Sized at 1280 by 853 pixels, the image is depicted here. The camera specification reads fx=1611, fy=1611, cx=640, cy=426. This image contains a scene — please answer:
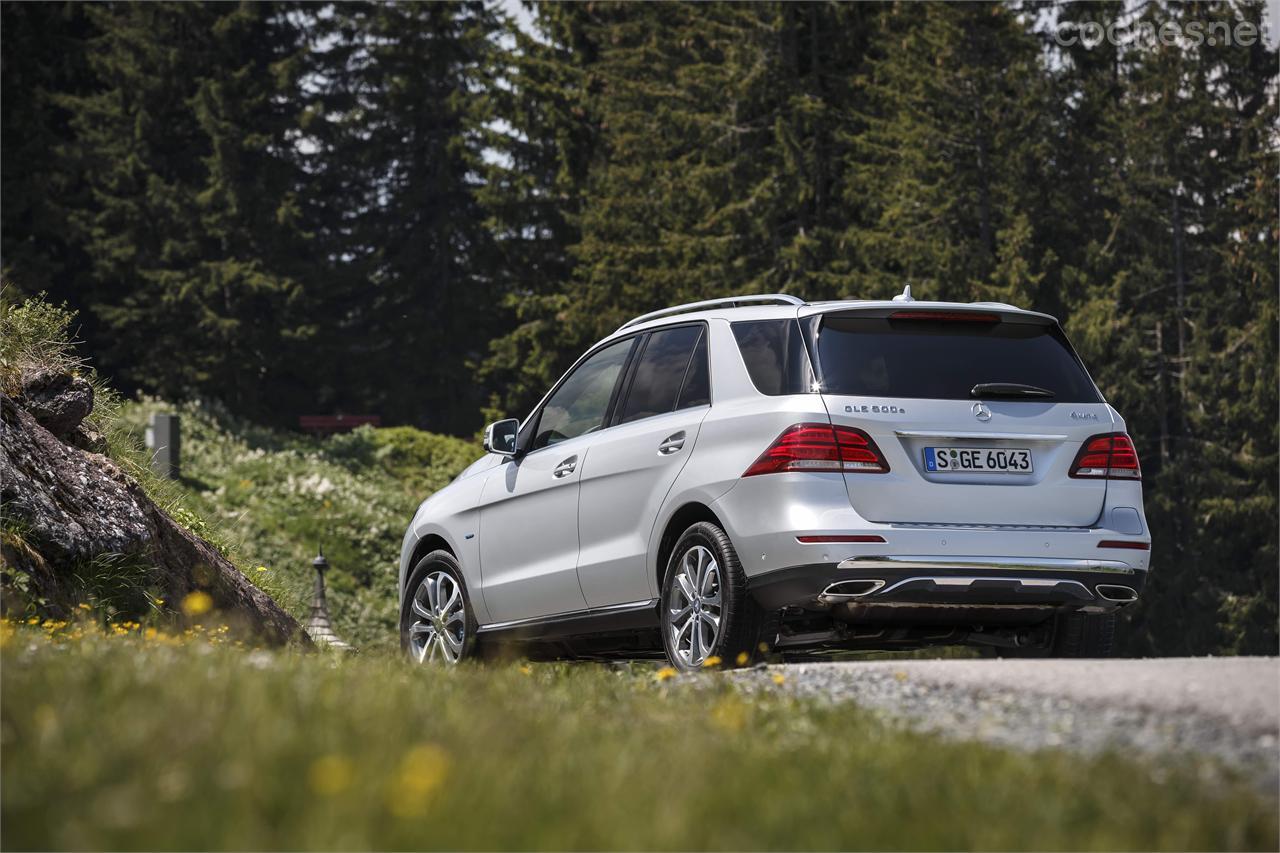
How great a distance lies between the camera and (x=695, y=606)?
7.70 metres

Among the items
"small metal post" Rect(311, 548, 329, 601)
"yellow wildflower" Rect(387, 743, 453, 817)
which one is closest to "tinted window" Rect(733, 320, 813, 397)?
"yellow wildflower" Rect(387, 743, 453, 817)

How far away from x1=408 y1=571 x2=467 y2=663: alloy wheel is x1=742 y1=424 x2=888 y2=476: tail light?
128 inches

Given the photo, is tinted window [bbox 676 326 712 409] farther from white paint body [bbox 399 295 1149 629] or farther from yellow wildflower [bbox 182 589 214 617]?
yellow wildflower [bbox 182 589 214 617]

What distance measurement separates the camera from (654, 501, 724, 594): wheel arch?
7703 mm

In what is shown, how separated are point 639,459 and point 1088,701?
331cm

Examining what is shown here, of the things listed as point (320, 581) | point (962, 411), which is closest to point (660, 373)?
point (962, 411)

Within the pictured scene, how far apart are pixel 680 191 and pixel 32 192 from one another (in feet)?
59.4

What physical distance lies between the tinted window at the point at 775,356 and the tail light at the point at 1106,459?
52.4 inches

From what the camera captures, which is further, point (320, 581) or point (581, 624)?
point (320, 581)

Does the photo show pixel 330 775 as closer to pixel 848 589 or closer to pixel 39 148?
pixel 848 589

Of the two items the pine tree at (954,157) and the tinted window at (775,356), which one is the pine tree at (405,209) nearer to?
the pine tree at (954,157)

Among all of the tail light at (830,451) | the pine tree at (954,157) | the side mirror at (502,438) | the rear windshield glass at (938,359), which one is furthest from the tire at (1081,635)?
the pine tree at (954,157)

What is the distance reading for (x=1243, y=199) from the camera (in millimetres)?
34562

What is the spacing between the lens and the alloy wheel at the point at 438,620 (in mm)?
9906
